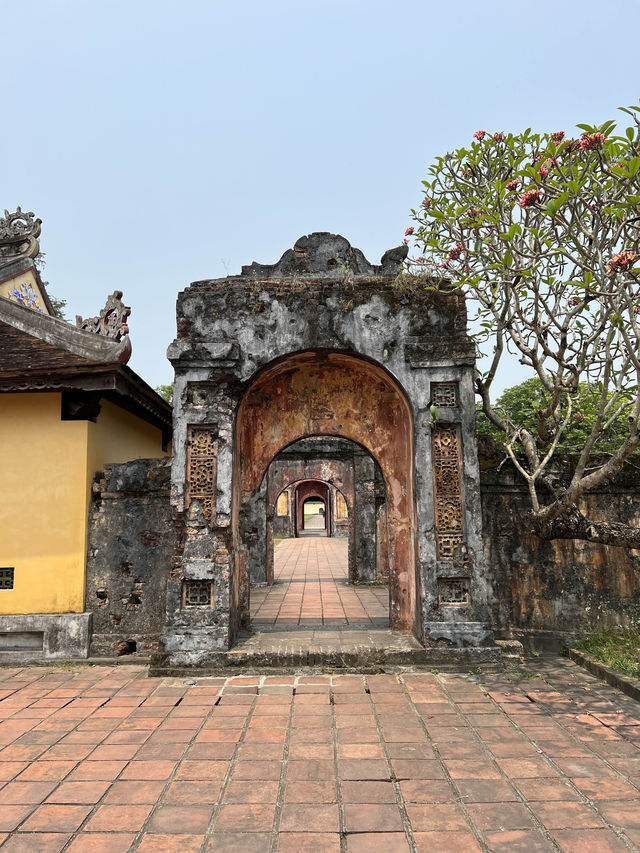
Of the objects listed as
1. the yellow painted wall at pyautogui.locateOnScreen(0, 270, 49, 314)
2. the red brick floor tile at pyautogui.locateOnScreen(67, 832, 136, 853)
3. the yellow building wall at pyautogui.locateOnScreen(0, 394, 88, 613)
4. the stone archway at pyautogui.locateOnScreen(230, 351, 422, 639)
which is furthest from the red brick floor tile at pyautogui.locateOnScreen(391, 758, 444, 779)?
the yellow painted wall at pyautogui.locateOnScreen(0, 270, 49, 314)

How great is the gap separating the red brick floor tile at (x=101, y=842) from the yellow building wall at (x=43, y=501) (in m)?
3.83

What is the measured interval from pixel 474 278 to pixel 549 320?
101 cm

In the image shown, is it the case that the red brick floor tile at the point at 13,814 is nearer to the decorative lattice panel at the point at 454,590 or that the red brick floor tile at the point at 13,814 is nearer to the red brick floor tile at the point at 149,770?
the red brick floor tile at the point at 149,770

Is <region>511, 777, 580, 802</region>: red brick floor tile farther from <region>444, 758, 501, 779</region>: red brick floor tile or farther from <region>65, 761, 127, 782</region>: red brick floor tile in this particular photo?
<region>65, 761, 127, 782</region>: red brick floor tile

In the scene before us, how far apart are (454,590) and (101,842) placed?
163 inches

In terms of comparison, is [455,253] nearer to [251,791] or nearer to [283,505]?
[251,791]

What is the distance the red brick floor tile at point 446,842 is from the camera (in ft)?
9.37

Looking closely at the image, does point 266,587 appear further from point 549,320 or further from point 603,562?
point 549,320

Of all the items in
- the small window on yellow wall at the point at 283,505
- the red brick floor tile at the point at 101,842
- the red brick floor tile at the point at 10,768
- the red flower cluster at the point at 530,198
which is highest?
the red flower cluster at the point at 530,198

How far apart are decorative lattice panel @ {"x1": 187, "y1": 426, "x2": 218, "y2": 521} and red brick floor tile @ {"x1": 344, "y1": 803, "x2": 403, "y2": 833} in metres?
3.49

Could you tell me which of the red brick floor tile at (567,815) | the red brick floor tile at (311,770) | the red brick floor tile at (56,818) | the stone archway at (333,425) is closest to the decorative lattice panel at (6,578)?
the stone archway at (333,425)

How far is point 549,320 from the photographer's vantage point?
19.0 ft

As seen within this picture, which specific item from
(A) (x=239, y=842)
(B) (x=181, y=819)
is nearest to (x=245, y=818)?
(A) (x=239, y=842)

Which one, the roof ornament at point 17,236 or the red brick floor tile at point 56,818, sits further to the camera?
the roof ornament at point 17,236
